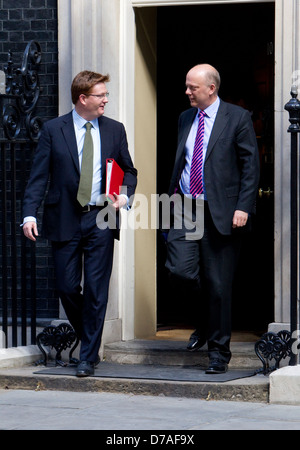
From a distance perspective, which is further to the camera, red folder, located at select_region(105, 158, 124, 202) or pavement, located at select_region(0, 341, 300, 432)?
red folder, located at select_region(105, 158, 124, 202)

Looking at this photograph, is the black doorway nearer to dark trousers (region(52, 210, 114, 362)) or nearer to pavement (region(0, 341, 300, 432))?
pavement (region(0, 341, 300, 432))

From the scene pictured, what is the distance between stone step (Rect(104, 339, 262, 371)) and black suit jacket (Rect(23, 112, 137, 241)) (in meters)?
0.99

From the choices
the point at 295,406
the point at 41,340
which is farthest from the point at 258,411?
the point at 41,340

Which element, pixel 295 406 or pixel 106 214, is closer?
pixel 295 406

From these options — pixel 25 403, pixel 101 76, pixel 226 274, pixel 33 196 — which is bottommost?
pixel 25 403

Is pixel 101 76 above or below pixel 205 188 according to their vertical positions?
above

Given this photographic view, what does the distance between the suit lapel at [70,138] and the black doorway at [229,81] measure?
2.88 meters

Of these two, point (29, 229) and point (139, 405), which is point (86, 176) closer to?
point (29, 229)

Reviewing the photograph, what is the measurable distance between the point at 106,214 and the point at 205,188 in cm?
69

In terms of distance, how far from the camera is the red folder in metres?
7.31

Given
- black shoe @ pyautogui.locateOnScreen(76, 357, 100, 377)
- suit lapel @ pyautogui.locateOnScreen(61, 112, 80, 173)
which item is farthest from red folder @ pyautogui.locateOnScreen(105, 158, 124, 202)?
black shoe @ pyautogui.locateOnScreen(76, 357, 100, 377)

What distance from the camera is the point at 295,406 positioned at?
267 inches

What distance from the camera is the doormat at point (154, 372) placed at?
23.8ft
